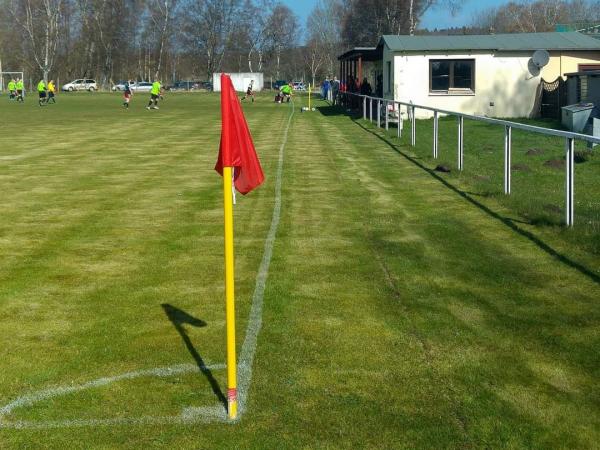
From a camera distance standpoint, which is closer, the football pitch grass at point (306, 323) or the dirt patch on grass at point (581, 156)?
the football pitch grass at point (306, 323)

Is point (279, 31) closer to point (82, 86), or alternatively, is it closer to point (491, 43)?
point (82, 86)

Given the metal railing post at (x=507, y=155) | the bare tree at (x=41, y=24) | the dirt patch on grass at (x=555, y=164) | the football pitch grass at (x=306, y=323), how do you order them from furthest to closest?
1. the bare tree at (x=41, y=24)
2. the dirt patch on grass at (x=555, y=164)
3. the metal railing post at (x=507, y=155)
4. the football pitch grass at (x=306, y=323)

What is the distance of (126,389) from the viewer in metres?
5.84

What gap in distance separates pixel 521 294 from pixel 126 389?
394cm

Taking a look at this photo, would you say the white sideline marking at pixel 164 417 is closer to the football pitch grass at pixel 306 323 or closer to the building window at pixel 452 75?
the football pitch grass at pixel 306 323

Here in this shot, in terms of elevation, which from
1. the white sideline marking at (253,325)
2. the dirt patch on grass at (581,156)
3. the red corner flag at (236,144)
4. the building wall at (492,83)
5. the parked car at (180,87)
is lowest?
the white sideline marking at (253,325)

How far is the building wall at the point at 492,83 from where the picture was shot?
130 ft

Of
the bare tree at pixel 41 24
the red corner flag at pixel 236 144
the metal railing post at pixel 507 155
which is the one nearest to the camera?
the red corner flag at pixel 236 144

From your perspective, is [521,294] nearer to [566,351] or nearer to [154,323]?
[566,351]

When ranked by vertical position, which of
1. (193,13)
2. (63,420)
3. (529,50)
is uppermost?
(193,13)

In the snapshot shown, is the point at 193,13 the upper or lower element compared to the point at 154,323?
upper

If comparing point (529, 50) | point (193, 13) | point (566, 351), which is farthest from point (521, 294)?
point (193, 13)

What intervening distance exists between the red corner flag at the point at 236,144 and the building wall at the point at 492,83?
3439cm

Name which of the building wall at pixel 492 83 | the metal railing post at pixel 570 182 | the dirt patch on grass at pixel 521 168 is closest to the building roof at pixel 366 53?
the building wall at pixel 492 83
